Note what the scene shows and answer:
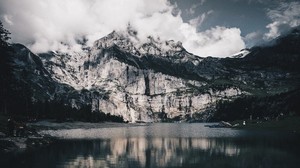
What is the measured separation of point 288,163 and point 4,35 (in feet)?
264

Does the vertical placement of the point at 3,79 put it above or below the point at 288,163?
above

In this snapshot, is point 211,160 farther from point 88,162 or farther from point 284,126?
point 284,126

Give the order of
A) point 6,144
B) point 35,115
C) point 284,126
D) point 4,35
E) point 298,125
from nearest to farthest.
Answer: point 6,144 < point 4,35 < point 298,125 < point 284,126 < point 35,115

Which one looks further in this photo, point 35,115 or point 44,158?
point 35,115

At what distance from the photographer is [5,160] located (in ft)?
138

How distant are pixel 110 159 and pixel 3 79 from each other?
6314 cm

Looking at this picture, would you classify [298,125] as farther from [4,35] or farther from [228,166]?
[4,35]

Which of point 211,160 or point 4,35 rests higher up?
point 4,35

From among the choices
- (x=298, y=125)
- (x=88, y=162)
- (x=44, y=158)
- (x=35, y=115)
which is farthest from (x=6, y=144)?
(x=35, y=115)

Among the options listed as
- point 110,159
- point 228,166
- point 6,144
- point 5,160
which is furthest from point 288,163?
point 6,144

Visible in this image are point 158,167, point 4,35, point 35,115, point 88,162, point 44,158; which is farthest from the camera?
point 35,115

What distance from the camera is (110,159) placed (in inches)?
1892

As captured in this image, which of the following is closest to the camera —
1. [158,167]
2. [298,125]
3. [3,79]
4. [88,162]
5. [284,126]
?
[158,167]

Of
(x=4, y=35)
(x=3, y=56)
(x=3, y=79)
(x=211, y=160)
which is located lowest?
(x=211, y=160)
